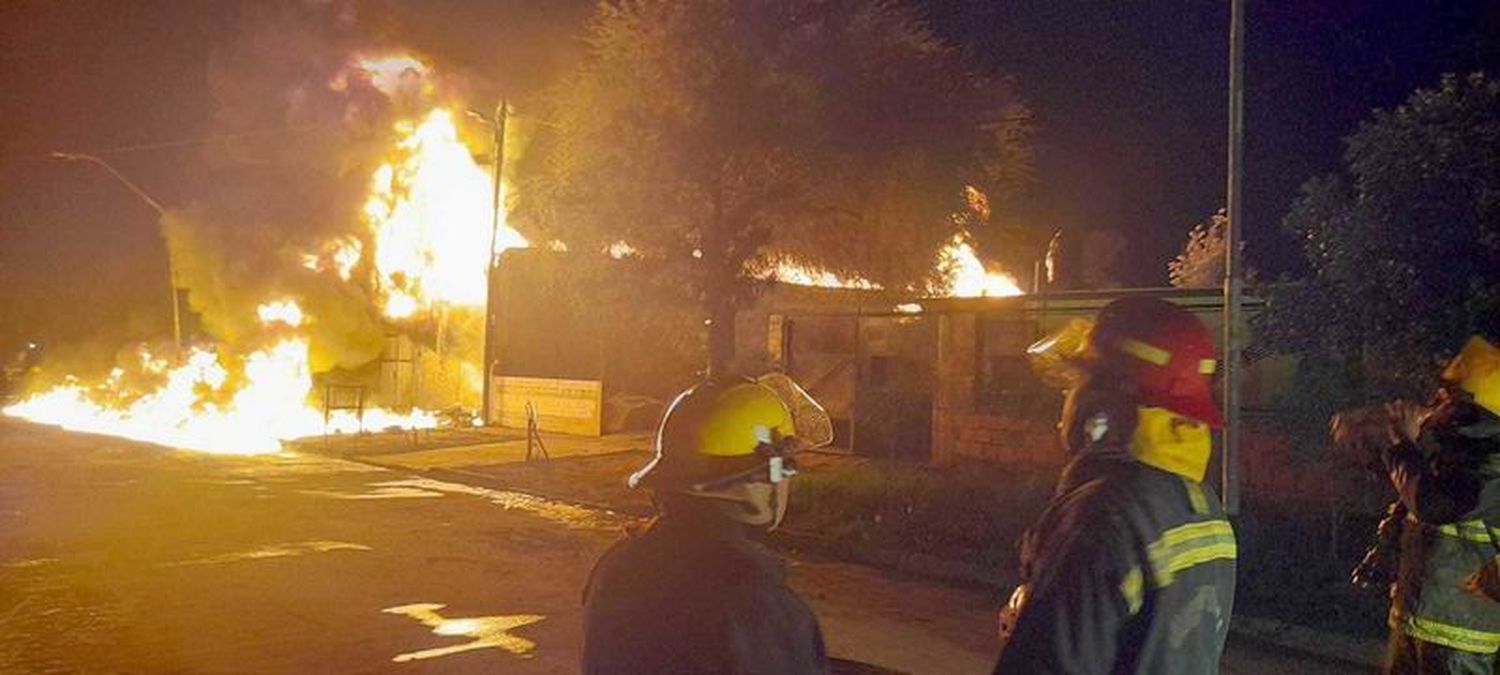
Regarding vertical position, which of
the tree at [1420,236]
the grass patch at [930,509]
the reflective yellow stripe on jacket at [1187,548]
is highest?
the tree at [1420,236]

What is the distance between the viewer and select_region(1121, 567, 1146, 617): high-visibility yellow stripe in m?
2.21

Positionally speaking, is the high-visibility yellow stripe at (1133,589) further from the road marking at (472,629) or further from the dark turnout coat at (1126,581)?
the road marking at (472,629)

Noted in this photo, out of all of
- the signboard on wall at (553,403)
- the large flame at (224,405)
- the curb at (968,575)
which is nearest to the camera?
the curb at (968,575)

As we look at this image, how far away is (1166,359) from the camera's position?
7.98ft

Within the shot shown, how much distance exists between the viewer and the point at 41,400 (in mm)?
41719

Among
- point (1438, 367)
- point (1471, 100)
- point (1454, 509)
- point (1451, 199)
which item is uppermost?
point (1471, 100)

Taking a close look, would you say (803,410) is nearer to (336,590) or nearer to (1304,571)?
(336,590)

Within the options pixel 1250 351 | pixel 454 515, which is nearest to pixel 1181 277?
pixel 1250 351

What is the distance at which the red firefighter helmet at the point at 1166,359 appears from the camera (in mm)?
2434

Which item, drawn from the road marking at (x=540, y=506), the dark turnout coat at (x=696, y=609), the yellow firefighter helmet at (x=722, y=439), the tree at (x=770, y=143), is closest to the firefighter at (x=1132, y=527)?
the dark turnout coat at (x=696, y=609)

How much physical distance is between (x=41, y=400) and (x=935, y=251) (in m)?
37.8

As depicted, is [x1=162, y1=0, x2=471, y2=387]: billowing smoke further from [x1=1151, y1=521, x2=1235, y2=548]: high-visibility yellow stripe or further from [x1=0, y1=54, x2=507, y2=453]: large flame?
[x1=1151, y1=521, x2=1235, y2=548]: high-visibility yellow stripe

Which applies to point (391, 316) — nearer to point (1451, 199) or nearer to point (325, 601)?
point (325, 601)

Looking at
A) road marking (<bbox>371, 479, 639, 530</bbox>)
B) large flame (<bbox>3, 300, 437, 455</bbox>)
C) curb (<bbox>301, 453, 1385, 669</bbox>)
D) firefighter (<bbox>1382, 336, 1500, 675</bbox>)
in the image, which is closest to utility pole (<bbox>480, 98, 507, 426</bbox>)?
large flame (<bbox>3, 300, 437, 455</bbox>)
